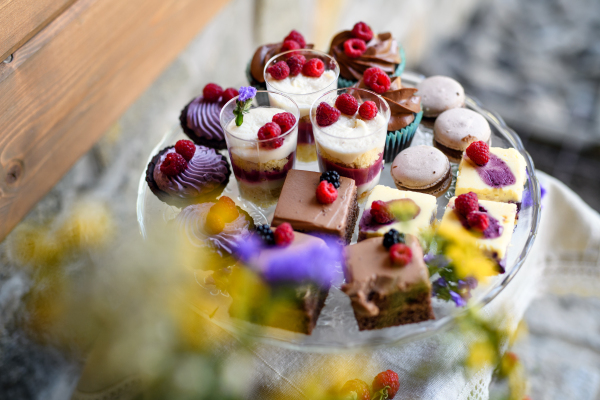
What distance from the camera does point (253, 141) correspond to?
5.90 ft

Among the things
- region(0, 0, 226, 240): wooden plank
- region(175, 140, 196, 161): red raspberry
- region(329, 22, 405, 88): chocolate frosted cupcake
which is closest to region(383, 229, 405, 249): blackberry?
region(175, 140, 196, 161): red raspberry

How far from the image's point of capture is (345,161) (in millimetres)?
1862

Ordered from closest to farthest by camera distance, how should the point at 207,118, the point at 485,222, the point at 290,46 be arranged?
the point at 485,222, the point at 207,118, the point at 290,46

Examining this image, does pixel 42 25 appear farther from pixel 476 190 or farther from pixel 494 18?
pixel 494 18

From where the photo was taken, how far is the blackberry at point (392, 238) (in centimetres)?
156

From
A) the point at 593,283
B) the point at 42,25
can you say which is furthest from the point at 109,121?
the point at 593,283

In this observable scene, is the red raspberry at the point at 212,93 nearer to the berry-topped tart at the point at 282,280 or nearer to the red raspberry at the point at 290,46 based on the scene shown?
the red raspberry at the point at 290,46

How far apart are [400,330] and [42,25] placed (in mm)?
1806

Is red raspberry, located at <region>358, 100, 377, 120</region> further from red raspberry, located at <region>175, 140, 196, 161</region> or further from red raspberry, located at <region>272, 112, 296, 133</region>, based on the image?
red raspberry, located at <region>175, 140, 196, 161</region>

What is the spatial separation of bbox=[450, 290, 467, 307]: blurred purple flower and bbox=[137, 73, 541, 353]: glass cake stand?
0.7 inches

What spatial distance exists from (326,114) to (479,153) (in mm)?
596

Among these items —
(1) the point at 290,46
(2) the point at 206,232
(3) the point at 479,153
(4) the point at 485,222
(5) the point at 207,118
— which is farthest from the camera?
(1) the point at 290,46

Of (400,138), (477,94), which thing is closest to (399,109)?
(400,138)

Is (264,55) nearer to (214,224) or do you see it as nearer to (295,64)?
(295,64)
